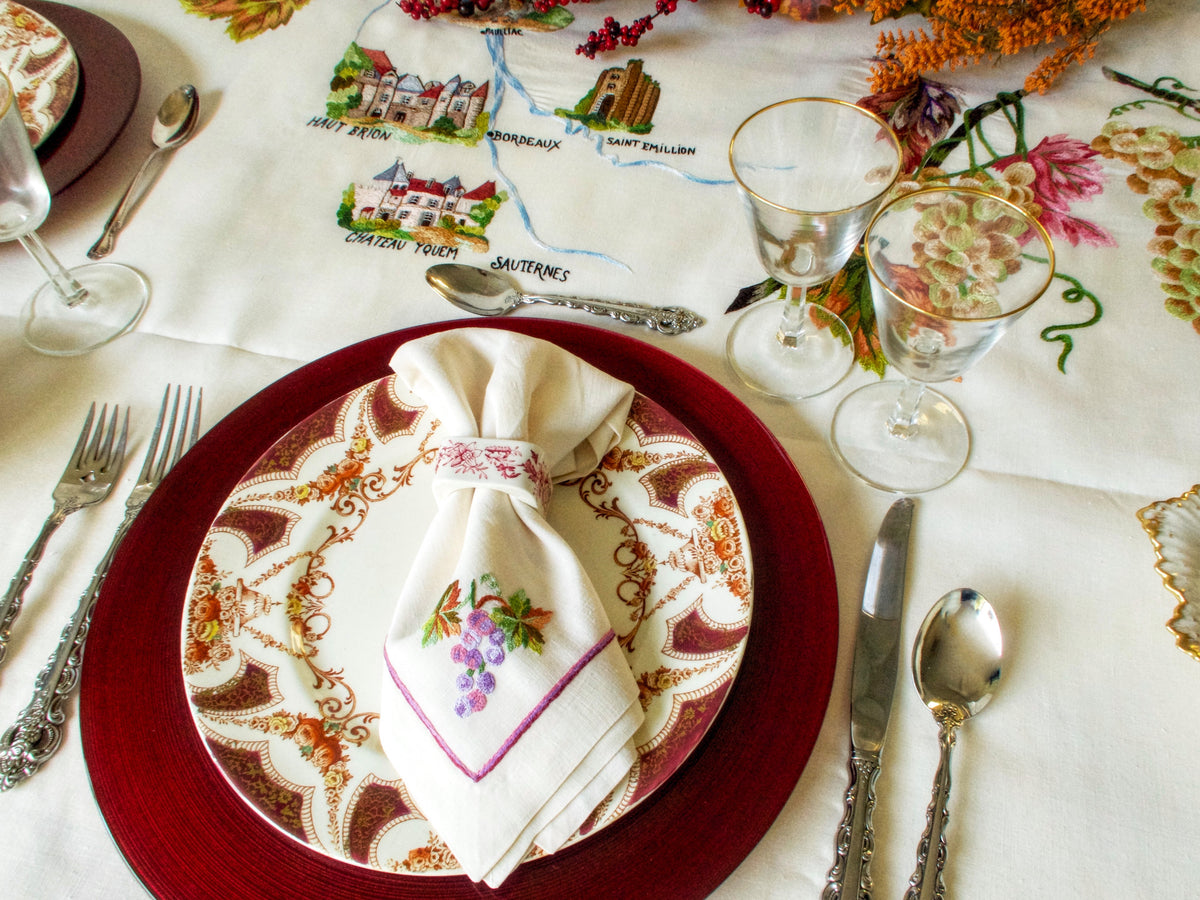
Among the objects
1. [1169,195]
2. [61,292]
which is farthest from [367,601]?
[1169,195]

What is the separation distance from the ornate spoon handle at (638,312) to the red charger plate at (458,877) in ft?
0.24

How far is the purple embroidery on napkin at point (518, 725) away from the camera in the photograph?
43 cm

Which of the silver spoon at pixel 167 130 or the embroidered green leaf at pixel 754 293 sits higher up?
the silver spoon at pixel 167 130

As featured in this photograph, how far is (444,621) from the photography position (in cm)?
46

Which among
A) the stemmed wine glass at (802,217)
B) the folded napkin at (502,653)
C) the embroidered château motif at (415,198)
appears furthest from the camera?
the embroidered château motif at (415,198)

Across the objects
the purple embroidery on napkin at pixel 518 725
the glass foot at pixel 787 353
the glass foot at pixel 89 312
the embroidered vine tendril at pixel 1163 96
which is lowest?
the purple embroidery on napkin at pixel 518 725

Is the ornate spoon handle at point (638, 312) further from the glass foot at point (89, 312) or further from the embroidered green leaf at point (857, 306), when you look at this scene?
the glass foot at point (89, 312)

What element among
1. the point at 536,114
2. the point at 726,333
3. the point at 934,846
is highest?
the point at 536,114

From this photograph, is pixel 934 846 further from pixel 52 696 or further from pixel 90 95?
pixel 90 95

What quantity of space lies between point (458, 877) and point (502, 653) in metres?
0.12

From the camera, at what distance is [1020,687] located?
0.51 m

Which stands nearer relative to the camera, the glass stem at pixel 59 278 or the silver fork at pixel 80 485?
the silver fork at pixel 80 485

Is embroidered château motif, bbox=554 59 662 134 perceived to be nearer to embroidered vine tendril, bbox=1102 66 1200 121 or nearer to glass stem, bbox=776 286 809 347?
glass stem, bbox=776 286 809 347

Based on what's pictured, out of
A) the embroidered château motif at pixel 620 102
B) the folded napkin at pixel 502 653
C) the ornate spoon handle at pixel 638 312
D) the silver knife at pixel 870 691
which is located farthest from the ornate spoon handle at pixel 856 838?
the embroidered château motif at pixel 620 102
